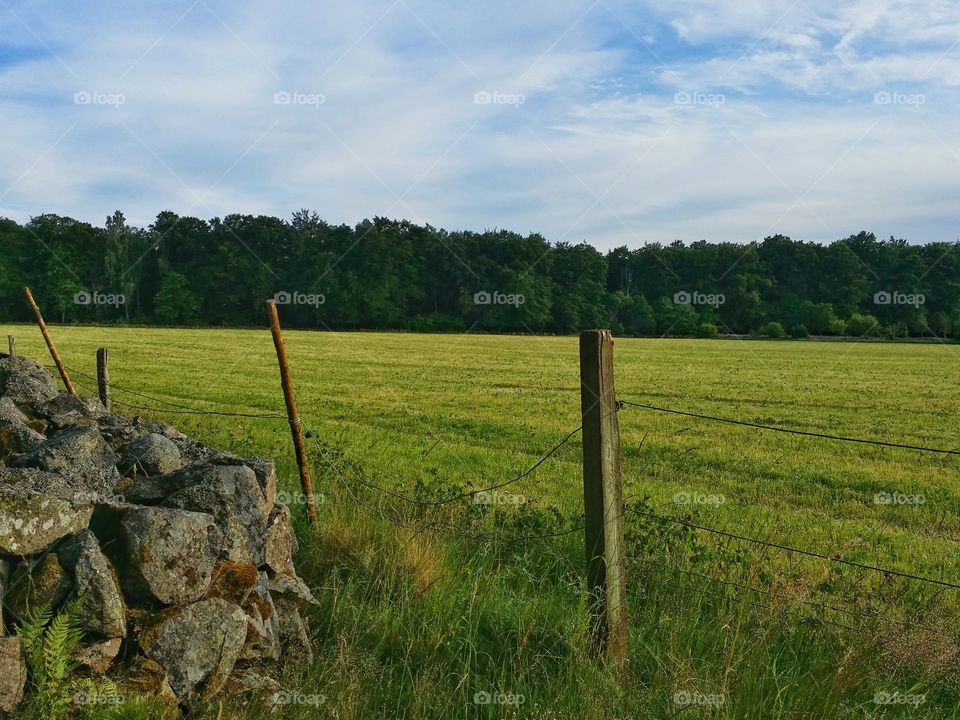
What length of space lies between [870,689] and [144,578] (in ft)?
13.6

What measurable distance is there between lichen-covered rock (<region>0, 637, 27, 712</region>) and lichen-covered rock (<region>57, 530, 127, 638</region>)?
1.17ft

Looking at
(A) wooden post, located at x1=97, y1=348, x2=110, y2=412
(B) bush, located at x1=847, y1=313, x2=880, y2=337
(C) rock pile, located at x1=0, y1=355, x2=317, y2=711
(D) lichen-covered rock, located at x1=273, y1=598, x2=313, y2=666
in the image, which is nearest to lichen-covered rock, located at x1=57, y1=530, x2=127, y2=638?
(C) rock pile, located at x1=0, y1=355, x2=317, y2=711

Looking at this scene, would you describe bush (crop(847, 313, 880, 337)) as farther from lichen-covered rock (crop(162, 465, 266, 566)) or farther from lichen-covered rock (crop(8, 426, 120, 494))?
lichen-covered rock (crop(8, 426, 120, 494))

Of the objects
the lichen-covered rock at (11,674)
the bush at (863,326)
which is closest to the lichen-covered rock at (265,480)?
the lichen-covered rock at (11,674)

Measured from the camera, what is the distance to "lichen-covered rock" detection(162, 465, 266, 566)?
5.42 m

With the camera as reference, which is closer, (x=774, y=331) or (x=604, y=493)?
(x=604, y=493)

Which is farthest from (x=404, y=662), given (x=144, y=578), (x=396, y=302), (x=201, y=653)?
(x=396, y=302)

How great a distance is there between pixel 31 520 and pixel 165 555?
755 millimetres

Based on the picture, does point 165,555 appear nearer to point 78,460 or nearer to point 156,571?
point 156,571

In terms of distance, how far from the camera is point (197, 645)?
185 inches

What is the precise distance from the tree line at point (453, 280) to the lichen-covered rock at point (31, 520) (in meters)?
91.2

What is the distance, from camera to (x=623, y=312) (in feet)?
393

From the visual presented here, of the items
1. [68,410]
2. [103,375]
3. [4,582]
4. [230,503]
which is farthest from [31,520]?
[103,375]

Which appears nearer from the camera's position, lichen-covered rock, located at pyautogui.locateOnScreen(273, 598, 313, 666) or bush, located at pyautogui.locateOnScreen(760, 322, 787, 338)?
lichen-covered rock, located at pyautogui.locateOnScreen(273, 598, 313, 666)
